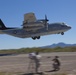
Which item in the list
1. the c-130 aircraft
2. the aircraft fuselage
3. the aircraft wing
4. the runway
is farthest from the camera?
the aircraft fuselage

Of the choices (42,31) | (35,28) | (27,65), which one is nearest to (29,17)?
(35,28)

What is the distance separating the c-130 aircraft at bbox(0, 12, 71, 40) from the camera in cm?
7056

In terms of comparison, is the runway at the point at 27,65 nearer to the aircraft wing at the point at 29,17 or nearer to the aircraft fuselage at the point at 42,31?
the aircraft wing at the point at 29,17

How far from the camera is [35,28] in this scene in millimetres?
72625

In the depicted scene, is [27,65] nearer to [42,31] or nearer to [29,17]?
[29,17]

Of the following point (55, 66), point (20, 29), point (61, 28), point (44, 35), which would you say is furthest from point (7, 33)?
point (55, 66)

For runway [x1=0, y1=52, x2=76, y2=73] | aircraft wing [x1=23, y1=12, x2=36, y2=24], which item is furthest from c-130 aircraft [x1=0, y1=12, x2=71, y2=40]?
runway [x1=0, y1=52, x2=76, y2=73]

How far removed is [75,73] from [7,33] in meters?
58.3

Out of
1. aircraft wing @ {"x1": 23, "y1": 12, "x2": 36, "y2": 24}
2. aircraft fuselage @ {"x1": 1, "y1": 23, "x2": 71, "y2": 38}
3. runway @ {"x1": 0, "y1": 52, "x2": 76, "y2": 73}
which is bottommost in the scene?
runway @ {"x1": 0, "y1": 52, "x2": 76, "y2": 73}

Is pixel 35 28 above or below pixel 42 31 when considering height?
above

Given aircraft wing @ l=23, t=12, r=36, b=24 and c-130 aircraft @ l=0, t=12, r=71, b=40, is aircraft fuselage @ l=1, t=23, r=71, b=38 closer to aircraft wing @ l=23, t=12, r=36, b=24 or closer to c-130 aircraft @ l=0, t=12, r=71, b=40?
c-130 aircraft @ l=0, t=12, r=71, b=40

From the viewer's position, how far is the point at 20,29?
76.6m

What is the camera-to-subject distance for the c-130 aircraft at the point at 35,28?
7056cm

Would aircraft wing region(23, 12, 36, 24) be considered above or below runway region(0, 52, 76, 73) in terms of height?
above
